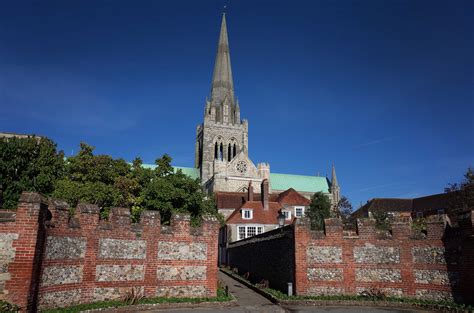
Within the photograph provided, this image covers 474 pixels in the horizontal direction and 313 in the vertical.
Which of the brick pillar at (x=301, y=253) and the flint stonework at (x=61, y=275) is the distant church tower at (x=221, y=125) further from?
the flint stonework at (x=61, y=275)

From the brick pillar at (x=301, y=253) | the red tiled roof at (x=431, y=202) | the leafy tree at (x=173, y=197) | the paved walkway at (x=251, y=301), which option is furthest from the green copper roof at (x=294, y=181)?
the brick pillar at (x=301, y=253)

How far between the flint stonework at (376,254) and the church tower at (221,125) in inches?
2435

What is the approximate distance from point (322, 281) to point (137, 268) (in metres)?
8.66

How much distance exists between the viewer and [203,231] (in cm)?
1748

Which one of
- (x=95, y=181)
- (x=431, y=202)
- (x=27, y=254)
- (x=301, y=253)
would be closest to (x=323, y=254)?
(x=301, y=253)

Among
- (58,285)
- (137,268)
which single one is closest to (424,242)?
(137,268)

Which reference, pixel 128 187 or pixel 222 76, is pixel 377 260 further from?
pixel 222 76

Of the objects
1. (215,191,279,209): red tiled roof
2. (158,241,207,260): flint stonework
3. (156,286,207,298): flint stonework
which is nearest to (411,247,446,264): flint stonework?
(158,241,207,260): flint stonework

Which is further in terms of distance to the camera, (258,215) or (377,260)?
(258,215)

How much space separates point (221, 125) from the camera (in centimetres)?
8469

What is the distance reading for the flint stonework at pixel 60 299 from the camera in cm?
1256

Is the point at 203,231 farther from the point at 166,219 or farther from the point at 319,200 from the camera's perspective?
the point at 319,200

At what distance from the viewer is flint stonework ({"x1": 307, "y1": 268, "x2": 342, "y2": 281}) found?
698 inches

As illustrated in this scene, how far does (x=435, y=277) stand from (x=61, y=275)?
1547cm
